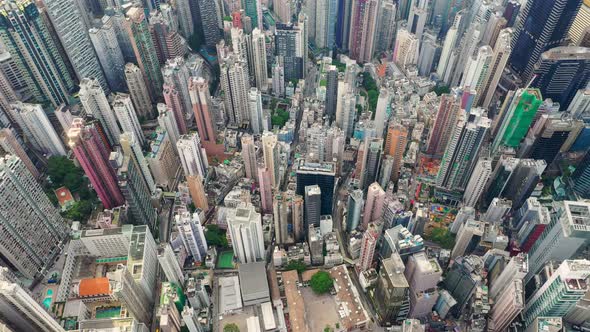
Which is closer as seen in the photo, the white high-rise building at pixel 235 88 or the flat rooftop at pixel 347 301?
the flat rooftop at pixel 347 301

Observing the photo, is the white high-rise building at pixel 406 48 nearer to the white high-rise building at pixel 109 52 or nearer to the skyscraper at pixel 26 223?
the white high-rise building at pixel 109 52

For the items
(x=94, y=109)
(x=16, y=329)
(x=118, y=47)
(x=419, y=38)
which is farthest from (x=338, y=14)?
(x=16, y=329)

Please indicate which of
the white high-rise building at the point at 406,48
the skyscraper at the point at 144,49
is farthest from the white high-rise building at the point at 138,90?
the white high-rise building at the point at 406,48

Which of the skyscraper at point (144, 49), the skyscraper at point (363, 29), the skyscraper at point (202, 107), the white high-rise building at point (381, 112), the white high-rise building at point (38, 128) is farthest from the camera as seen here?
the skyscraper at point (363, 29)

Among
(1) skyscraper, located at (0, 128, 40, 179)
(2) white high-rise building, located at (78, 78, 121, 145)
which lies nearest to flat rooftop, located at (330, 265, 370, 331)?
(2) white high-rise building, located at (78, 78, 121, 145)

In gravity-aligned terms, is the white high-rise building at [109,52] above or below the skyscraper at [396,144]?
above

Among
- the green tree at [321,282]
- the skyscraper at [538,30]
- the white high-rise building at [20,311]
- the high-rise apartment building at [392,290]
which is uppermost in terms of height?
the skyscraper at [538,30]

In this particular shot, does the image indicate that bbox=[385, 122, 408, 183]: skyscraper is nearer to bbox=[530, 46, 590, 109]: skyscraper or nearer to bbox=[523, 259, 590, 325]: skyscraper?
bbox=[523, 259, 590, 325]: skyscraper

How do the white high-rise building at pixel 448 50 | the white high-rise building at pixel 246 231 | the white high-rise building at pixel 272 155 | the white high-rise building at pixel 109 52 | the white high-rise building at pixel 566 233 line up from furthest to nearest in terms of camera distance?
the white high-rise building at pixel 448 50 < the white high-rise building at pixel 109 52 < the white high-rise building at pixel 272 155 < the white high-rise building at pixel 246 231 < the white high-rise building at pixel 566 233
